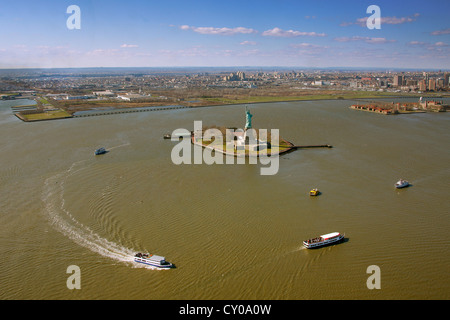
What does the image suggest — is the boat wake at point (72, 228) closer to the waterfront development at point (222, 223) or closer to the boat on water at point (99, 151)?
the waterfront development at point (222, 223)

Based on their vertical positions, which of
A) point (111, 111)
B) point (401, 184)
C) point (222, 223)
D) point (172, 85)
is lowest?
point (222, 223)

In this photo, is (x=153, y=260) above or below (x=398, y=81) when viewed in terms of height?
below

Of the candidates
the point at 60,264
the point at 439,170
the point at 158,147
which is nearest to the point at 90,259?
the point at 60,264

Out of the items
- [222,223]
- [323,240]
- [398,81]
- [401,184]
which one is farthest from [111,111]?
[398,81]

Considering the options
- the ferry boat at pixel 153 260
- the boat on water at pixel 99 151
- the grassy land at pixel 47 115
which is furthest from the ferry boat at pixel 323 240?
the grassy land at pixel 47 115

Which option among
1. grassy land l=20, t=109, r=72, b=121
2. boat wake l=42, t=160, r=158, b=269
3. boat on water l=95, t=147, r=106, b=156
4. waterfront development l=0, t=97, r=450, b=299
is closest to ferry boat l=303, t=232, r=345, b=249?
waterfront development l=0, t=97, r=450, b=299

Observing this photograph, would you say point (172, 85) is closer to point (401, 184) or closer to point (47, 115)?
point (47, 115)
